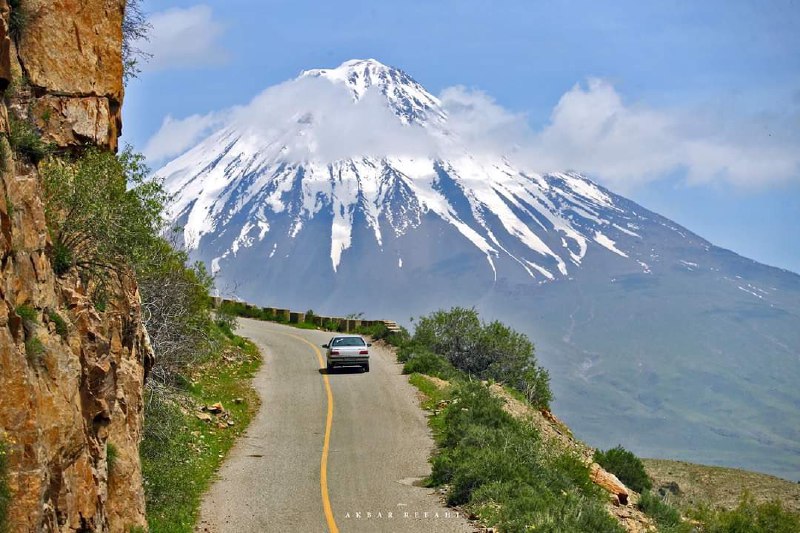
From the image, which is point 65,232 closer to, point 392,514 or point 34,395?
point 34,395

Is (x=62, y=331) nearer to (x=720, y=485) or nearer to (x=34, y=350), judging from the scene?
(x=34, y=350)

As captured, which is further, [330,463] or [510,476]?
[330,463]

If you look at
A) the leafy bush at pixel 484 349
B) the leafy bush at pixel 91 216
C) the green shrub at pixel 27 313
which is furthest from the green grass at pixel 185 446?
the leafy bush at pixel 484 349

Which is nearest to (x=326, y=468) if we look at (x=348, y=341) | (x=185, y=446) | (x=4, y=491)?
(x=185, y=446)

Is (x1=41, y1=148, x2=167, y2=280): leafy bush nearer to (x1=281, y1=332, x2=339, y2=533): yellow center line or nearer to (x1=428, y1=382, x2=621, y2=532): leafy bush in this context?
(x1=281, y1=332, x2=339, y2=533): yellow center line

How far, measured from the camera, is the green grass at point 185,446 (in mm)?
14969

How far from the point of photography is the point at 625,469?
31.8m

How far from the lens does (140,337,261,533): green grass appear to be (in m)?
15.0

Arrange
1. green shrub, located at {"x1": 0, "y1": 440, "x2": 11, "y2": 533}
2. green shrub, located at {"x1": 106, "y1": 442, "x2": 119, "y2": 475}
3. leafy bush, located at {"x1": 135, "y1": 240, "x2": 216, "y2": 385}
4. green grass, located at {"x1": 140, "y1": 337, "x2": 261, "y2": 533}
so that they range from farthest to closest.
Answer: leafy bush, located at {"x1": 135, "y1": 240, "x2": 216, "y2": 385} → green grass, located at {"x1": 140, "y1": 337, "x2": 261, "y2": 533} → green shrub, located at {"x1": 106, "y1": 442, "x2": 119, "y2": 475} → green shrub, located at {"x1": 0, "y1": 440, "x2": 11, "y2": 533}

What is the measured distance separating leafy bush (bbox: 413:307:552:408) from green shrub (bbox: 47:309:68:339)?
91.0 ft

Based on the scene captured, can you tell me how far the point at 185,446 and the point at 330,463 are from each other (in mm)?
3168

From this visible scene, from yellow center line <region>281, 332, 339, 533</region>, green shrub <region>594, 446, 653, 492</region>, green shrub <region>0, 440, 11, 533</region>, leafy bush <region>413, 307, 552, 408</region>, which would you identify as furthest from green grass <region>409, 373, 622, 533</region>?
leafy bush <region>413, 307, 552, 408</region>

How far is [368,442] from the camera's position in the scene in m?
22.2

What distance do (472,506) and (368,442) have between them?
21.1 ft
